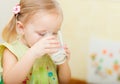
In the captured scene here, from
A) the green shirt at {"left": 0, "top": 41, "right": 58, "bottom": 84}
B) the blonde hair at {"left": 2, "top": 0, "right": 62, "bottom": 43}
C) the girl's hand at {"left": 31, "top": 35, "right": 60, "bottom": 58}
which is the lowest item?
the green shirt at {"left": 0, "top": 41, "right": 58, "bottom": 84}

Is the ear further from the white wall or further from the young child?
the white wall

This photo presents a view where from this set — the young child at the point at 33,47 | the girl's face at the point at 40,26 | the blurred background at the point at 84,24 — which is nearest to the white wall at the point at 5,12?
the blurred background at the point at 84,24

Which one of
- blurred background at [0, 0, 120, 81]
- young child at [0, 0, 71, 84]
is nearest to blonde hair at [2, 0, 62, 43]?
young child at [0, 0, 71, 84]

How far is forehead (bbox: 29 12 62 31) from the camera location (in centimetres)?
94

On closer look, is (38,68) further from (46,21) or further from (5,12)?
(5,12)

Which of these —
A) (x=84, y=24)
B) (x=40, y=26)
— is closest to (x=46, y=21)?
(x=40, y=26)

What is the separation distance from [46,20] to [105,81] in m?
0.47

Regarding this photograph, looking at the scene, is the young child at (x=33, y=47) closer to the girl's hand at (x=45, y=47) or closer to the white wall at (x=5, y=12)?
the girl's hand at (x=45, y=47)

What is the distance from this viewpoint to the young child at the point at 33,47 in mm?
916

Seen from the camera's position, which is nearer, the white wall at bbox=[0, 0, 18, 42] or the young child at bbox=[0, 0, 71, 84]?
the young child at bbox=[0, 0, 71, 84]

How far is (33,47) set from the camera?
92cm

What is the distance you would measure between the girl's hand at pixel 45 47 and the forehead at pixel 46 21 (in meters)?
0.04

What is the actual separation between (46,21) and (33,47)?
99 mm

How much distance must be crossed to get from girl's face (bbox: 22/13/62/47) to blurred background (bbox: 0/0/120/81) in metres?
0.28
